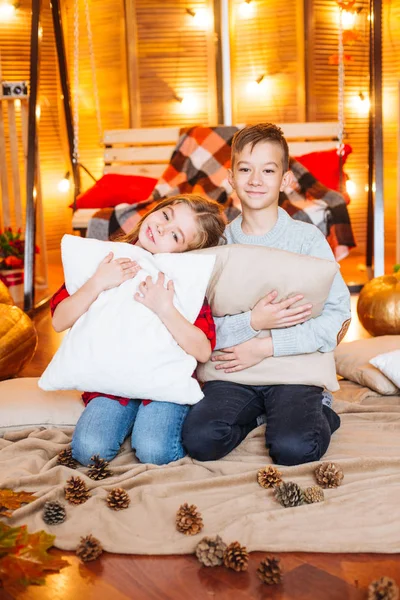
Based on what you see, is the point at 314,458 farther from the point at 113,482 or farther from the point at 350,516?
the point at 113,482

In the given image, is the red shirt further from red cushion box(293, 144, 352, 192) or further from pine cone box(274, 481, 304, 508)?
red cushion box(293, 144, 352, 192)

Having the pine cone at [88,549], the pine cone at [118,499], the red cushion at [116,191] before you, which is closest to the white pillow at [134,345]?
the pine cone at [118,499]

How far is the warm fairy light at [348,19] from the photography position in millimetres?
4465

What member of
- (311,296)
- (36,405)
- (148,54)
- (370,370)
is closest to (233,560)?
(311,296)

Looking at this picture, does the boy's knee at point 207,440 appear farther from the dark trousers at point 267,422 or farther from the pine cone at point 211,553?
the pine cone at point 211,553

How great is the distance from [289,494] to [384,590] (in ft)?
1.12

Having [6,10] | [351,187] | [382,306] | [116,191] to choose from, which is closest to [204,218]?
[382,306]

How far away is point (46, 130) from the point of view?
4863 millimetres

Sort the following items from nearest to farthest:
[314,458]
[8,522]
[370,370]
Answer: [8,522]
[314,458]
[370,370]

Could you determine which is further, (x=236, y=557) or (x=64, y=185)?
(x=64, y=185)

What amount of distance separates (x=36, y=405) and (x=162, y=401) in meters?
0.39

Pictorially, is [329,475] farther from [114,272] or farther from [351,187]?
[351,187]

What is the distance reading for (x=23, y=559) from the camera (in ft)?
3.59

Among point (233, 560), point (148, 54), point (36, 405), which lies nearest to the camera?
point (233, 560)
